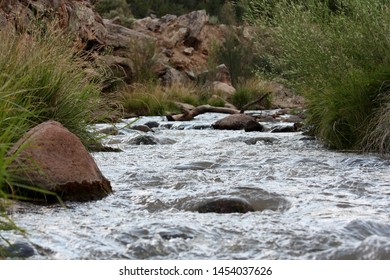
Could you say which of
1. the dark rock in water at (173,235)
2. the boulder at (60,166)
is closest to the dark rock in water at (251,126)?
the boulder at (60,166)

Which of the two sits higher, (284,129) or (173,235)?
(173,235)

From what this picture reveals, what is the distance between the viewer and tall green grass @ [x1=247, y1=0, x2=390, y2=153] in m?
5.78

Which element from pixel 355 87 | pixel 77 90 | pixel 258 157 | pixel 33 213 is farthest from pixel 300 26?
pixel 33 213

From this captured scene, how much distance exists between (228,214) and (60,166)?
972 mm

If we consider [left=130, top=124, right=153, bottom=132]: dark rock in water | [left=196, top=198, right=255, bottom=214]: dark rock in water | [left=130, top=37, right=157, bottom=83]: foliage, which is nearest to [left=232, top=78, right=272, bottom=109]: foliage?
[left=130, top=37, right=157, bottom=83]: foliage

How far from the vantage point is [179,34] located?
25.5 meters

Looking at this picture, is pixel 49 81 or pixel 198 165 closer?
pixel 49 81

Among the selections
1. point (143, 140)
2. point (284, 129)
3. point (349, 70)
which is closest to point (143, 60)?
point (284, 129)

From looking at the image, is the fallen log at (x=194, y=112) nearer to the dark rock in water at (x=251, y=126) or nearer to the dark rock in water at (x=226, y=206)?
the dark rock in water at (x=251, y=126)

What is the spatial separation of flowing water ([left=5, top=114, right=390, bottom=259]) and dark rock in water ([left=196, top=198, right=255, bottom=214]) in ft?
0.12

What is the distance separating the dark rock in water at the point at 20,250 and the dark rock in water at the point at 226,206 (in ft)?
3.36

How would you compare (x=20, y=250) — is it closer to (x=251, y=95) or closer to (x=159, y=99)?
(x=159, y=99)

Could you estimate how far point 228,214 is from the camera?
10.2 ft
